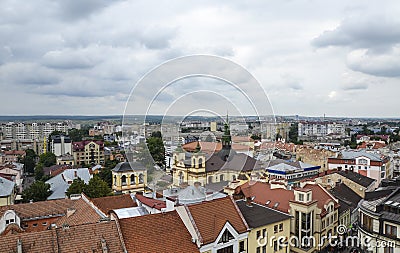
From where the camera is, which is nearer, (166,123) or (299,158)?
(166,123)

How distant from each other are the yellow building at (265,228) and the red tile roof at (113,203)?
7960 mm

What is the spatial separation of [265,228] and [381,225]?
627cm

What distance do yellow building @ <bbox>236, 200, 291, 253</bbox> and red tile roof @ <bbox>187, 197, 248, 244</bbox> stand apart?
961mm

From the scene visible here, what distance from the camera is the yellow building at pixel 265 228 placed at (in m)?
18.8

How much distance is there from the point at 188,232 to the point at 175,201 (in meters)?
2.14

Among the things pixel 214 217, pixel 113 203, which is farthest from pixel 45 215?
pixel 214 217

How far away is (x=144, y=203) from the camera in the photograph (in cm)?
2084

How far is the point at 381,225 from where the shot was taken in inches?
658

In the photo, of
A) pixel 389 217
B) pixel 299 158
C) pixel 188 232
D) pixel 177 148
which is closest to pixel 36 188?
pixel 177 148

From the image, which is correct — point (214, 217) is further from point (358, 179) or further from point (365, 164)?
point (365, 164)

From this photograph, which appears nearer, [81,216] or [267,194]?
[81,216]

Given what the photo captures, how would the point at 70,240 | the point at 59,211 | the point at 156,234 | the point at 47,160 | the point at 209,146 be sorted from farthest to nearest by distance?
the point at 47,160, the point at 209,146, the point at 59,211, the point at 156,234, the point at 70,240

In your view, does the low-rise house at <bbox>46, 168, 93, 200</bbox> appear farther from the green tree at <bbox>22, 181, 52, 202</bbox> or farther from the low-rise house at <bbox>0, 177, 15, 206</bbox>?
the low-rise house at <bbox>0, 177, 15, 206</bbox>

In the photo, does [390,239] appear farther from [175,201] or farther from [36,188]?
[36,188]
